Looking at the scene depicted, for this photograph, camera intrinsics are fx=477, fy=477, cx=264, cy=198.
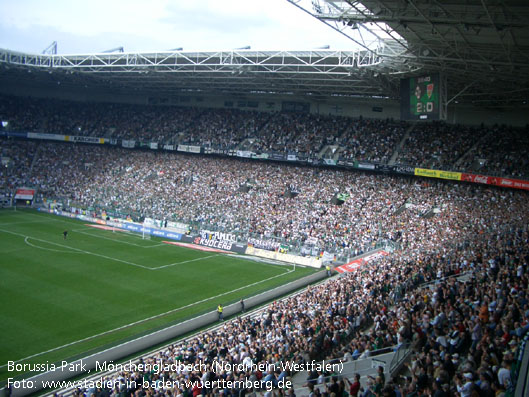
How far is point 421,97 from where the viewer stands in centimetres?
2858

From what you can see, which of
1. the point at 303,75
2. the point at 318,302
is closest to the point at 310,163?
the point at 303,75

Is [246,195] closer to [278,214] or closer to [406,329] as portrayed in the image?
[278,214]

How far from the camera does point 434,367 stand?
10.7 meters

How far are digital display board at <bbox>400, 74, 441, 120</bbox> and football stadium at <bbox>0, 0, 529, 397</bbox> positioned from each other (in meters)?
0.13

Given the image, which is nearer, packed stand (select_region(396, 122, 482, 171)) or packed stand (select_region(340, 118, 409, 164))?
packed stand (select_region(396, 122, 482, 171))

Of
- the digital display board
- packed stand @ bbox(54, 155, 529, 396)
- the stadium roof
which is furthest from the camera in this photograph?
the digital display board

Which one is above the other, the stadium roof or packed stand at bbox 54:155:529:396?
the stadium roof

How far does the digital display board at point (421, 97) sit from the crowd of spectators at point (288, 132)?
1281cm

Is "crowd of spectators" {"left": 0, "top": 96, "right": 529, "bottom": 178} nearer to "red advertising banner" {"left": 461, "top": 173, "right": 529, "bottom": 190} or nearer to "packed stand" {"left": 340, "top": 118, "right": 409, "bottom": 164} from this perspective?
"packed stand" {"left": 340, "top": 118, "right": 409, "bottom": 164}

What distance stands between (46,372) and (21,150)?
2013 inches

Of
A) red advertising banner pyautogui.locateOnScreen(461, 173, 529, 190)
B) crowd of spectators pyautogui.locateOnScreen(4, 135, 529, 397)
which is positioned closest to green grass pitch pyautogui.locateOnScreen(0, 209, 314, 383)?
crowd of spectators pyautogui.locateOnScreen(4, 135, 529, 397)

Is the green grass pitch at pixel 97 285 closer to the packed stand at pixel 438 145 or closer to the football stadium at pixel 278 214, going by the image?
the football stadium at pixel 278 214

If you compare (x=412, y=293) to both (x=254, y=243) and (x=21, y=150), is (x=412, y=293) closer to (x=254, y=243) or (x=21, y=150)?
(x=254, y=243)

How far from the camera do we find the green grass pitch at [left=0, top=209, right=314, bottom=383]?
21766 millimetres
